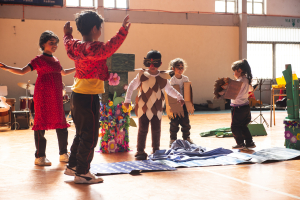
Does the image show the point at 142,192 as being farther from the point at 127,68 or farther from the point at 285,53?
the point at 285,53

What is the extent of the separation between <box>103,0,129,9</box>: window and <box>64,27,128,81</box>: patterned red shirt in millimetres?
10233

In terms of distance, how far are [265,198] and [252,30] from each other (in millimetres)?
13163

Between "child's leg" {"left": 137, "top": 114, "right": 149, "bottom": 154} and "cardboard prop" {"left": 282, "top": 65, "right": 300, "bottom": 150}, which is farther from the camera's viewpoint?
"cardboard prop" {"left": 282, "top": 65, "right": 300, "bottom": 150}

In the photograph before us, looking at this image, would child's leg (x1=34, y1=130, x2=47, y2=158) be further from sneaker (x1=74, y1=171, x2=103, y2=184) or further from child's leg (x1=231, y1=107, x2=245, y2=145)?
child's leg (x1=231, y1=107, x2=245, y2=145)

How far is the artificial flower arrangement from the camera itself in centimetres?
443

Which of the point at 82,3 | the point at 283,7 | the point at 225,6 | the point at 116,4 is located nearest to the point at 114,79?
the point at 82,3

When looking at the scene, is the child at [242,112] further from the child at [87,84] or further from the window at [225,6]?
the window at [225,6]

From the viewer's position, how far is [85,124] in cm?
279

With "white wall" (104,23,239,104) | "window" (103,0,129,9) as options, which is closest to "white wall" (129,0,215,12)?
"window" (103,0,129,9)

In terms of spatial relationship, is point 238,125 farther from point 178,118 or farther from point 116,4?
point 116,4

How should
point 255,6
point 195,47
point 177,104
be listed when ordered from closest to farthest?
1. point 177,104
2. point 195,47
3. point 255,6

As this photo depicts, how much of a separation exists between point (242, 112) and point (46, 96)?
260 cm

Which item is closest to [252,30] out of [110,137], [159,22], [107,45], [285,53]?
[285,53]

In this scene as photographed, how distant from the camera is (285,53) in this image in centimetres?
1522
